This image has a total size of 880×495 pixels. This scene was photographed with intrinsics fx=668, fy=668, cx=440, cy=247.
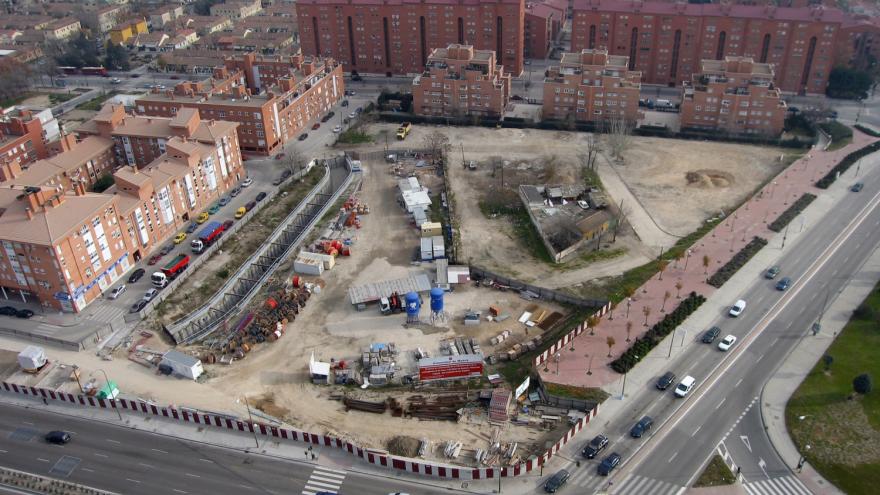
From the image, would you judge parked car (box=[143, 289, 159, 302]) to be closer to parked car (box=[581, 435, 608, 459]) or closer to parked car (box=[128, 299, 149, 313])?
parked car (box=[128, 299, 149, 313])

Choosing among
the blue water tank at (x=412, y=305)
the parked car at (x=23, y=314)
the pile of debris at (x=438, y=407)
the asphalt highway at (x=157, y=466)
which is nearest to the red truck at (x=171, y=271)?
the parked car at (x=23, y=314)

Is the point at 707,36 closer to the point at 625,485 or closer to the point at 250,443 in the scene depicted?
the point at 625,485

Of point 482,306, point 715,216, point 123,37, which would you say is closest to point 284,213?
point 482,306

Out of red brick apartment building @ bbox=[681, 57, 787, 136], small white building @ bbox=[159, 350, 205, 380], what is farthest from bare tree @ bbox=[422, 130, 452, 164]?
small white building @ bbox=[159, 350, 205, 380]

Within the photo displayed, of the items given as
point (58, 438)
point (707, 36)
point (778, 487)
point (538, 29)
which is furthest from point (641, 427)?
point (538, 29)

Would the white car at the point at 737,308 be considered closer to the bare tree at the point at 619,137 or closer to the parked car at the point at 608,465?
the parked car at the point at 608,465

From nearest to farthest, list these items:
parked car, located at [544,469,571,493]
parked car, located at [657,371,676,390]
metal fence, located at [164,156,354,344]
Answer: parked car, located at [544,469,571,493]
parked car, located at [657,371,676,390]
metal fence, located at [164,156,354,344]
